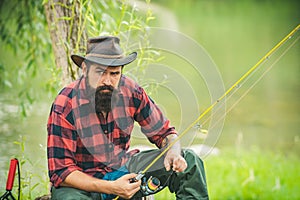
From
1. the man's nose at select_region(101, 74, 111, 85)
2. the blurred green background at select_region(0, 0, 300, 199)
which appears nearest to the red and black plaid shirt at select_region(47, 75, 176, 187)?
the man's nose at select_region(101, 74, 111, 85)

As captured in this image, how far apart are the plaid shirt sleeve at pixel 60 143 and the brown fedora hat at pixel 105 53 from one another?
24cm

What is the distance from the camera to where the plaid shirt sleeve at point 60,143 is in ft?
8.59

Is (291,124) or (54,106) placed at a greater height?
(54,106)

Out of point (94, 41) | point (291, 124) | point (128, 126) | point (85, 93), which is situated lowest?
point (291, 124)

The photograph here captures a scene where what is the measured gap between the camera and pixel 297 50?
479 inches

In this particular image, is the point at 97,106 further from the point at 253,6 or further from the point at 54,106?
the point at 253,6

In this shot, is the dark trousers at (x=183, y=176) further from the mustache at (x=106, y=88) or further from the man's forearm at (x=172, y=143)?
the mustache at (x=106, y=88)

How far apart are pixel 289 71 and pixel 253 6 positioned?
5.61 meters

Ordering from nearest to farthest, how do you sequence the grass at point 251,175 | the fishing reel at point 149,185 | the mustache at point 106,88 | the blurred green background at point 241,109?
the mustache at point 106,88
the fishing reel at point 149,185
the grass at point 251,175
the blurred green background at point 241,109

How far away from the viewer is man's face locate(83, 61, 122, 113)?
268 cm

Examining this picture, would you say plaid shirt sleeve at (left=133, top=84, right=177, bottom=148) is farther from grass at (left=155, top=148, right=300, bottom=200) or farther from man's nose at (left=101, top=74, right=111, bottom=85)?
grass at (left=155, top=148, right=300, bottom=200)

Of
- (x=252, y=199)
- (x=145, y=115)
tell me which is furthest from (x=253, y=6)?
(x=145, y=115)

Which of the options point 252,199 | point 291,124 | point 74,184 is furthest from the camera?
point 291,124

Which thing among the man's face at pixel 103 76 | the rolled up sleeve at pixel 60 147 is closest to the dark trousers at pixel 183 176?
the rolled up sleeve at pixel 60 147
